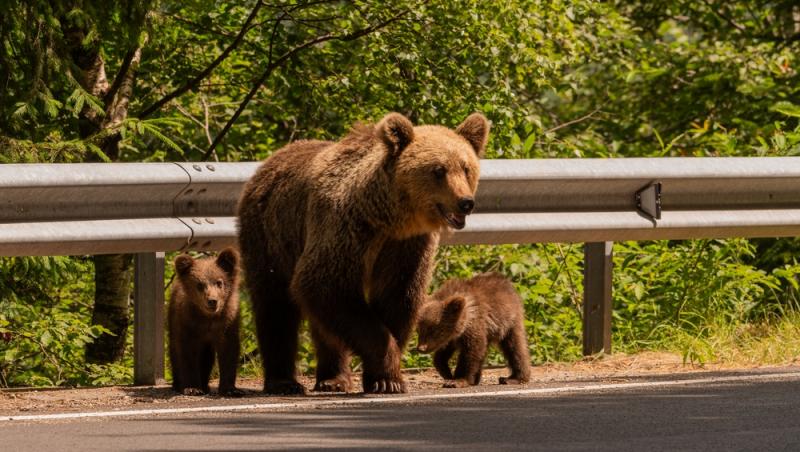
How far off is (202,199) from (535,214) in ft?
6.24

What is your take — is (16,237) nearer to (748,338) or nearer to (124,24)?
(124,24)

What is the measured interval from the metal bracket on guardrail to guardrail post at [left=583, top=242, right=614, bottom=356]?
0.30m

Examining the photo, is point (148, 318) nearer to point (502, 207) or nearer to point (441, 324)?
point (441, 324)

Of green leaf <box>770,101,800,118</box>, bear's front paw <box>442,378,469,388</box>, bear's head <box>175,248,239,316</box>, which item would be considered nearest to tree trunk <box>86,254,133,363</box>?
bear's head <box>175,248,239,316</box>

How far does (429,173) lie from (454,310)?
157 cm

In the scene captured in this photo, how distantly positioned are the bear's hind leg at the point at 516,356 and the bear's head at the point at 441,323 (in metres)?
0.26

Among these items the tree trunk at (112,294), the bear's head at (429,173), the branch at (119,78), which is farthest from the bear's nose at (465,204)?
the branch at (119,78)

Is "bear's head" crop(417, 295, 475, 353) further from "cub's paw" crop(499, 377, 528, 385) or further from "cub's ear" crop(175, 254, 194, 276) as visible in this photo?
"cub's ear" crop(175, 254, 194, 276)

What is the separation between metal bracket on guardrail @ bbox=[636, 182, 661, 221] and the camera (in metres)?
8.84

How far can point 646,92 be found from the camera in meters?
19.2

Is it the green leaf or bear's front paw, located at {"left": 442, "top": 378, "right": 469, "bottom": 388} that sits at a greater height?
the green leaf

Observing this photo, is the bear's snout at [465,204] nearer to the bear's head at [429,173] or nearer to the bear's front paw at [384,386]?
the bear's head at [429,173]

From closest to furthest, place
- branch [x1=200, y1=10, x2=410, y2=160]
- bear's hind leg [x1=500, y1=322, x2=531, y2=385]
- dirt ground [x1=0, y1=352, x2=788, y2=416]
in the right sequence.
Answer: dirt ground [x1=0, y1=352, x2=788, y2=416]
bear's hind leg [x1=500, y1=322, x2=531, y2=385]
branch [x1=200, y1=10, x2=410, y2=160]

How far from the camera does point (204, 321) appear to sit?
27.7ft
